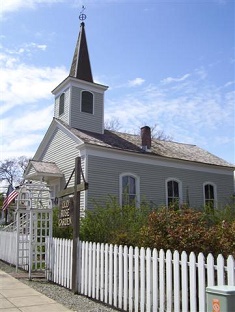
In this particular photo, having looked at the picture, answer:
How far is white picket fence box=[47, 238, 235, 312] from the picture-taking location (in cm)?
510

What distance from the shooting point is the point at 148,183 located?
20750 mm

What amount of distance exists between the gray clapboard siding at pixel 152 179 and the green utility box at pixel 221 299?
1454 centimetres

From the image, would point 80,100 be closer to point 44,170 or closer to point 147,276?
point 44,170

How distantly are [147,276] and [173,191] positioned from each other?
53.1 feet

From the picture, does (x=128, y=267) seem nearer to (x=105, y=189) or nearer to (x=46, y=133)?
(x=105, y=189)

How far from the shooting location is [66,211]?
976 centimetres

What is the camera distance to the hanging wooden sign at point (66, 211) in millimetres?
9466

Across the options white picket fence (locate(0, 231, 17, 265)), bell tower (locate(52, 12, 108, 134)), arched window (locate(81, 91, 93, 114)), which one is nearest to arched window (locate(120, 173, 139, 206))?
bell tower (locate(52, 12, 108, 134))

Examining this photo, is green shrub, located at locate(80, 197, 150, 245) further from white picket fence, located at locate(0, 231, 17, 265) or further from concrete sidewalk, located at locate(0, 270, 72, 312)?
concrete sidewalk, located at locate(0, 270, 72, 312)

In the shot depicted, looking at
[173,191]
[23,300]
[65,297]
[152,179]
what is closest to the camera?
[23,300]

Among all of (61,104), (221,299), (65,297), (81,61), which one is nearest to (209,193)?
(61,104)

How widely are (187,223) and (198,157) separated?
17.2 meters

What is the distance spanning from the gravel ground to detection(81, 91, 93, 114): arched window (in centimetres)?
1224

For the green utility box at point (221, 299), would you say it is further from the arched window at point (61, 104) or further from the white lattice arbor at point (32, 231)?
the arched window at point (61, 104)
